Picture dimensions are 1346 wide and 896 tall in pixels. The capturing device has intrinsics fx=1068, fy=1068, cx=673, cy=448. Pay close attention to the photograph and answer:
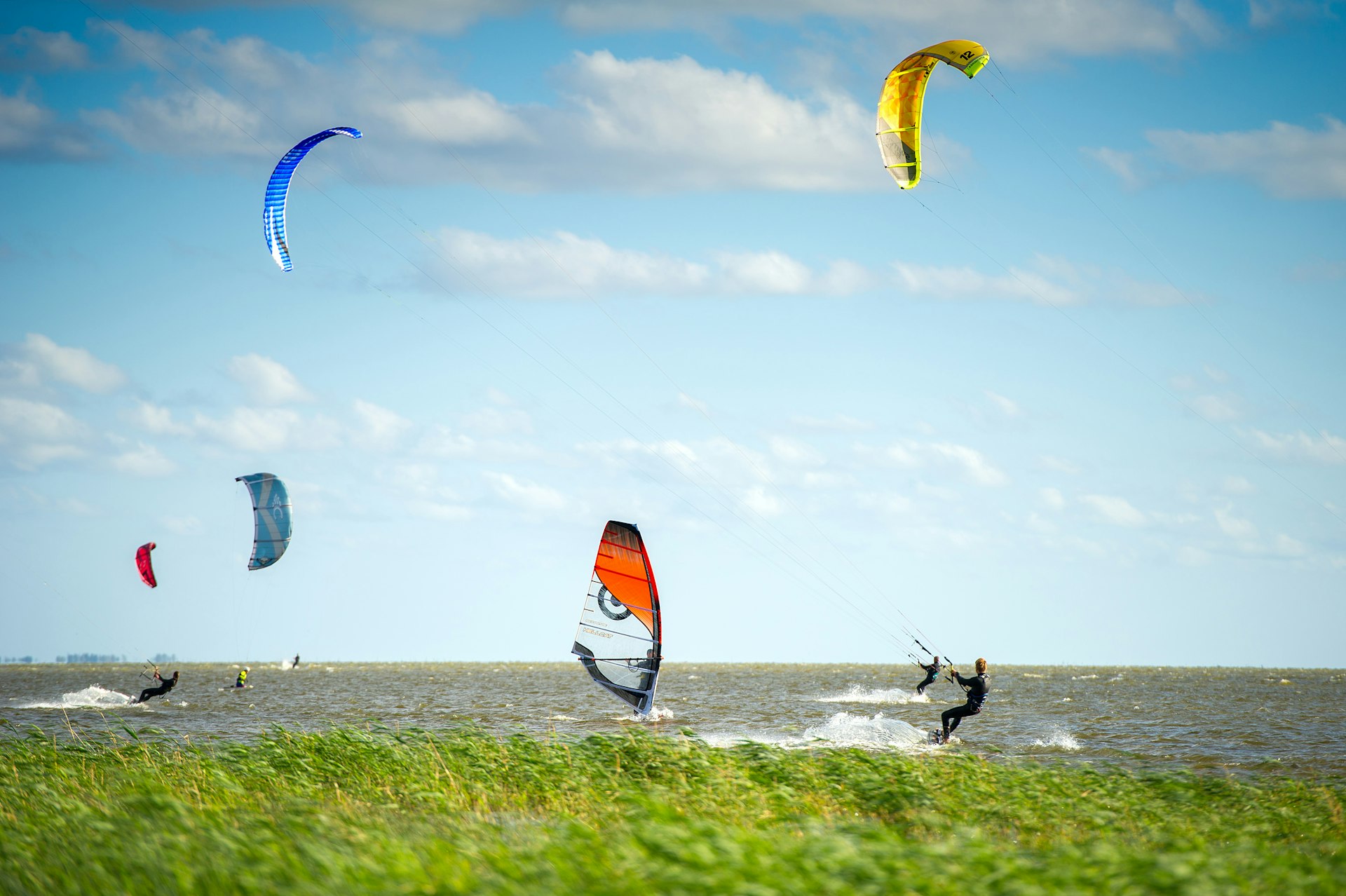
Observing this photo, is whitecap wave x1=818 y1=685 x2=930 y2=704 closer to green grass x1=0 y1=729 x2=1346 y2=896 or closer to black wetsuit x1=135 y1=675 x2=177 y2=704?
black wetsuit x1=135 y1=675 x2=177 y2=704

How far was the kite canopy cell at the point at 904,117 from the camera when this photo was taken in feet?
49.2

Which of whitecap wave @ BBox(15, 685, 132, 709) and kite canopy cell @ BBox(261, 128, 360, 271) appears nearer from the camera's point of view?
kite canopy cell @ BBox(261, 128, 360, 271)

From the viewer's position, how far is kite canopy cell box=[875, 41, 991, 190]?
1501 centimetres

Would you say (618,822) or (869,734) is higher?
(618,822)

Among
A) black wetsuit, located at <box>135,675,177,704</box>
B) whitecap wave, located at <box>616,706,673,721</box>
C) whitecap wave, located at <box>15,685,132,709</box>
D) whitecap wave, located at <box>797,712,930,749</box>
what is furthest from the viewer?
whitecap wave, located at <box>15,685,132,709</box>

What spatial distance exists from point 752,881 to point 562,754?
6.43m

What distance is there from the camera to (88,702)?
3622cm

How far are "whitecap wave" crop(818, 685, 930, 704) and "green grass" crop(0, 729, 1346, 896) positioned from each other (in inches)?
893

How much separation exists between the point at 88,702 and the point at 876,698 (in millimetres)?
27857

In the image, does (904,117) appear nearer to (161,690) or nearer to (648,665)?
(648,665)

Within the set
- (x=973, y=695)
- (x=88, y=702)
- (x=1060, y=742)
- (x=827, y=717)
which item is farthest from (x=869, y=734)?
(x=88, y=702)

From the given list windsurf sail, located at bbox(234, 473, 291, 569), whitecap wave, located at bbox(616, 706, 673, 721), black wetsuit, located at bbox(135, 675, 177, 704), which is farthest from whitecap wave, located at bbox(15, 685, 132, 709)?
whitecap wave, located at bbox(616, 706, 673, 721)

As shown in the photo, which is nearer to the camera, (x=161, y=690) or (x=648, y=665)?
(x=648, y=665)

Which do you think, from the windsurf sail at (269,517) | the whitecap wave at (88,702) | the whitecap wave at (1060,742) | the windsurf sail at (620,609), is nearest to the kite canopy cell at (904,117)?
the windsurf sail at (620,609)
